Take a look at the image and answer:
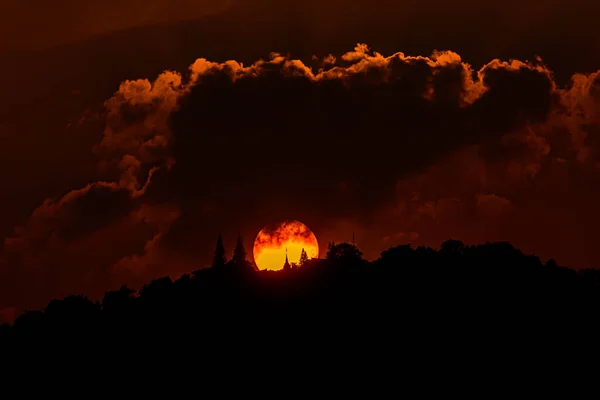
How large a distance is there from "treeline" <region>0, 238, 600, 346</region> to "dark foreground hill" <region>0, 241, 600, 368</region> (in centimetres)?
18

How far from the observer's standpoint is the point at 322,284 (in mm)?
194000

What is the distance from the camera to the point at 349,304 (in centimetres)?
19100

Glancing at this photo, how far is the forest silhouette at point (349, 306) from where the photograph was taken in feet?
611

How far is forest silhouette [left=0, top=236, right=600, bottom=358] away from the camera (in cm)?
18638

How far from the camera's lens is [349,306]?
191 meters

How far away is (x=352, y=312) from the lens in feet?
625

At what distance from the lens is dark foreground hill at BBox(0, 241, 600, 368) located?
184250 mm

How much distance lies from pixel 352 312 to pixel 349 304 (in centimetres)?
127

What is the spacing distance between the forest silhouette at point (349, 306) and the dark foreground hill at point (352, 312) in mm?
168

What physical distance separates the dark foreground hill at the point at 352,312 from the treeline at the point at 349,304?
18cm

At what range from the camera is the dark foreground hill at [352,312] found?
184250mm

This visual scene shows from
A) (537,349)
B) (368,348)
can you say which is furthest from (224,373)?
(537,349)

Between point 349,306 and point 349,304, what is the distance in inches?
Result: 14.0

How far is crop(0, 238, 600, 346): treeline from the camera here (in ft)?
612
